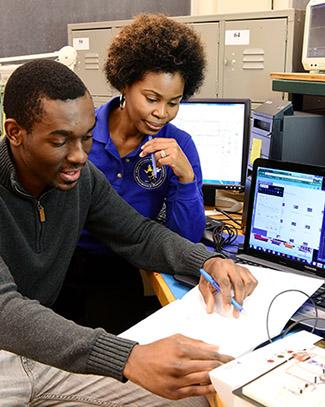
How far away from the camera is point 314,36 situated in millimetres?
1827

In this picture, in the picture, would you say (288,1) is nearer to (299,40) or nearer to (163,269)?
(299,40)

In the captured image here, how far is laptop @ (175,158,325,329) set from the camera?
123cm

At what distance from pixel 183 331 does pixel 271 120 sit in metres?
0.78

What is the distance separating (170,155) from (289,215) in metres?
0.36

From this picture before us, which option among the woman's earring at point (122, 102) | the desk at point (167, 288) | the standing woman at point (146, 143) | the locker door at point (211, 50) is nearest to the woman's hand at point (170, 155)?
the standing woman at point (146, 143)

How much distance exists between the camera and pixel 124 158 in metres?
1.53

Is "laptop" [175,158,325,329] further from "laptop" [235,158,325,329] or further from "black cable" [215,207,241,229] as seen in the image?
"black cable" [215,207,241,229]

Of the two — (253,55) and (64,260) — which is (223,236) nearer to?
(64,260)

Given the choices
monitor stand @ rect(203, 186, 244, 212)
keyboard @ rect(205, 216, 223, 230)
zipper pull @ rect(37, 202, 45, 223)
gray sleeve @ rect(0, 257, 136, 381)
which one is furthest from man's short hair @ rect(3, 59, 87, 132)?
monitor stand @ rect(203, 186, 244, 212)

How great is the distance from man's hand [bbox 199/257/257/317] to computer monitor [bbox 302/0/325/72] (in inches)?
35.4

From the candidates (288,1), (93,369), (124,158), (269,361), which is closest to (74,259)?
(124,158)

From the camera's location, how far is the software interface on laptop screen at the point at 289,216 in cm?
124

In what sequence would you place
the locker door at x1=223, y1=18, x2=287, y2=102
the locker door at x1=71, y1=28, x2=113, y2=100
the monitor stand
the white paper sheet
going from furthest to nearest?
the locker door at x1=71, y1=28, x2=113, y2=100, the locker door at x1=223, y1=18, x2=287, y2=102, the monitor stand, the white paper sheet

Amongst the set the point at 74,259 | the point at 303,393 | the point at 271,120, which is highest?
the point at 271,120
